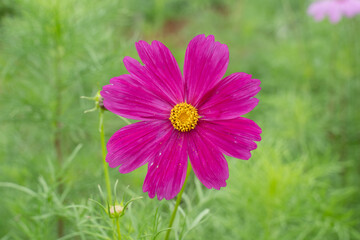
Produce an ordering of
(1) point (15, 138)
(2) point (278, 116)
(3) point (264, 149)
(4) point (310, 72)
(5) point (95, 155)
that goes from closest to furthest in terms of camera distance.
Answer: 1. (3) point (264, 149)
2. (1) point (15, 138)
3. (5) point (95, 155)
4. (2) point (278, 116)
5. (4) point (310, 72)

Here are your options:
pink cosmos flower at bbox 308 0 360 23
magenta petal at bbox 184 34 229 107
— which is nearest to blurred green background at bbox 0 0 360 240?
pink cosmos flower at bbox 308 0 360 23

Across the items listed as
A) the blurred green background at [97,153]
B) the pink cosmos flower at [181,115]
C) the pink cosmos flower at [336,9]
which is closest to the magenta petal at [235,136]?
the pink cosmos flower at [181,115]

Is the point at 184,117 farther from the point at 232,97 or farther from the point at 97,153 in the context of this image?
the point at 97,153

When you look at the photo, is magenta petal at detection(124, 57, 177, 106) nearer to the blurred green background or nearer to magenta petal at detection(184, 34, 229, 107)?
magenta petal at detection(184, 34, 229, 107)

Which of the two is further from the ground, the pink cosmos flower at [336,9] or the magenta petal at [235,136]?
the pink cosmos flower at [336,9]

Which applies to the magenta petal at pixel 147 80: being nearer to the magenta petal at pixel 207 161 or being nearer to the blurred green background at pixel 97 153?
the magenta petal at pixel 207 161

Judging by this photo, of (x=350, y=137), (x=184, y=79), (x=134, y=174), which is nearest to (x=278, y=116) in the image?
(x=350, y=137)

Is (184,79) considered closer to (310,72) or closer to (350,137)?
(350,137)
